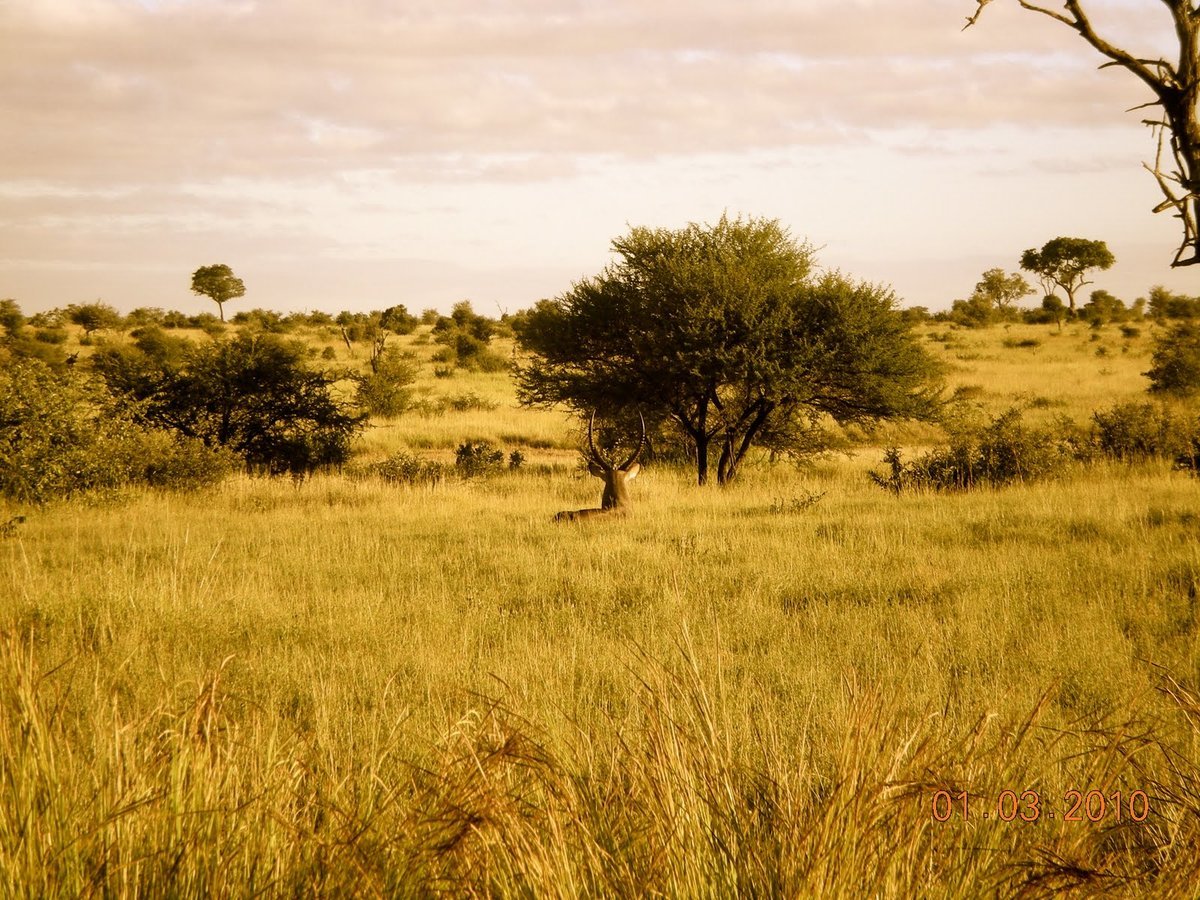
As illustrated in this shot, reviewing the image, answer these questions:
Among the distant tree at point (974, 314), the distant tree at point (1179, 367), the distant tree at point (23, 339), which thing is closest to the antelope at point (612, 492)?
the distant tree at point (23, 339)

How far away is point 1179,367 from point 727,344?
19.6 meters

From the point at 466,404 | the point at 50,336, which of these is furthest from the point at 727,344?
the point at 50,336

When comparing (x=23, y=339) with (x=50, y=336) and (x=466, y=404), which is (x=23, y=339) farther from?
(x=466, y=404)

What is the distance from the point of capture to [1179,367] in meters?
28.8

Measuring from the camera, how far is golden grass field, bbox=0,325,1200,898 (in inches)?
95.7

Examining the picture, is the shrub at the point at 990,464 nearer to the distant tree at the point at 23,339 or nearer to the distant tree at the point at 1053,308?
the distant tree at the point at 23,339

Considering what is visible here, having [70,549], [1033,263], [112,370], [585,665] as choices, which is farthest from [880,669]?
[1033,263]

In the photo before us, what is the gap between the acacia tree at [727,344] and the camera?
669 inches

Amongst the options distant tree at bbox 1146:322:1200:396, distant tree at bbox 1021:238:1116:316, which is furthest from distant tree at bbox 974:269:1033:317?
distant tree at bbox 1146:322:1200:396

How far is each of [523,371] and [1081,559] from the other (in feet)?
43.3

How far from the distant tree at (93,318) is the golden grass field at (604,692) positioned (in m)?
40.5

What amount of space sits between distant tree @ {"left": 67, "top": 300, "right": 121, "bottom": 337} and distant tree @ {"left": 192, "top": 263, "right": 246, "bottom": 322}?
11509 mm

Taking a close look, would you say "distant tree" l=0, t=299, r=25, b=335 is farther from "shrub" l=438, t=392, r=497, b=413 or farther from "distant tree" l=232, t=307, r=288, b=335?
"shrub" l=438, t=392, r=497, b=413

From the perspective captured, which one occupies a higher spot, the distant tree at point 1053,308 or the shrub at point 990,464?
the distant tree at point 1053,308
